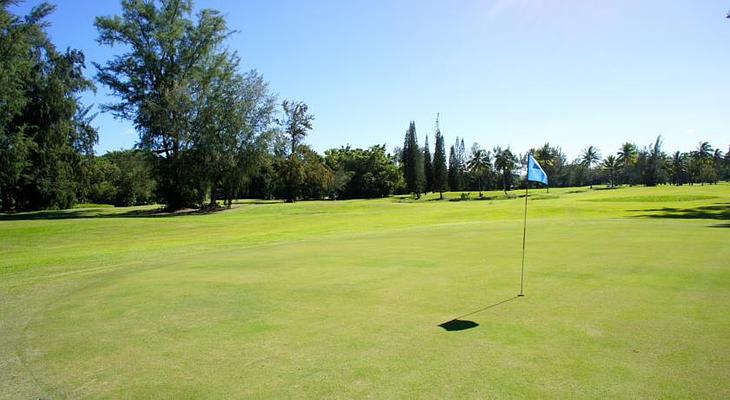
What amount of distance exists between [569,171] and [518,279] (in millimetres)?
155612

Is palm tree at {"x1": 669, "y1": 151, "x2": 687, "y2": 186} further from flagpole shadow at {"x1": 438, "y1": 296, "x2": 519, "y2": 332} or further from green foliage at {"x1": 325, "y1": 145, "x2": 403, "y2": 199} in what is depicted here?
flagpole shadow at {"x1": 438, "y1": 296, "x2": 519, "y2": 332}

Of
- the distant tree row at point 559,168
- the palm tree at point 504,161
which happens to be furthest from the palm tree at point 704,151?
the palm tree at point 504,161

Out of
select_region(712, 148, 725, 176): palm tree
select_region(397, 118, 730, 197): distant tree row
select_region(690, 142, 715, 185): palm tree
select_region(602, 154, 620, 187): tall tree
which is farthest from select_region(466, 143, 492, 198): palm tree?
select_region(712, 148, 725, 176): palm tree

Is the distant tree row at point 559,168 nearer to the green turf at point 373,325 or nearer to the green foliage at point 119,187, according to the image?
the green foliage at point 119,187

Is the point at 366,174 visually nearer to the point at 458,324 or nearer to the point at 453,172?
the point at 453,172

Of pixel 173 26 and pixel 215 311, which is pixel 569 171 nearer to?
pixel 173 26

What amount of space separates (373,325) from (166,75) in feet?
145

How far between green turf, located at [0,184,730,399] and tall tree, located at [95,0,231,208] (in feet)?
99.4

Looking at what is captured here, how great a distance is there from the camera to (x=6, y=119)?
36438 mm

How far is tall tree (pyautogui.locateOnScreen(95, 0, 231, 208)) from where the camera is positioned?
4272 centimetres

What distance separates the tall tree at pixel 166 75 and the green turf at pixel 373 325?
99.4 ft

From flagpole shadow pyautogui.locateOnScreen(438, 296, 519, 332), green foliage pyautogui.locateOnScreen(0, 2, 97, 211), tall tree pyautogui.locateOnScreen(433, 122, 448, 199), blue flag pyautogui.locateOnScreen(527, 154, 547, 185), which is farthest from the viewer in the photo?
tall tree pyautogui.locateOnScreen(433, 122, 448, 199)

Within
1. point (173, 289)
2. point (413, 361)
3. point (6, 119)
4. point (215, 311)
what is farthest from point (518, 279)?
point (6, 119)

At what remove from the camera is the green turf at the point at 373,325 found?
5.06 meters
